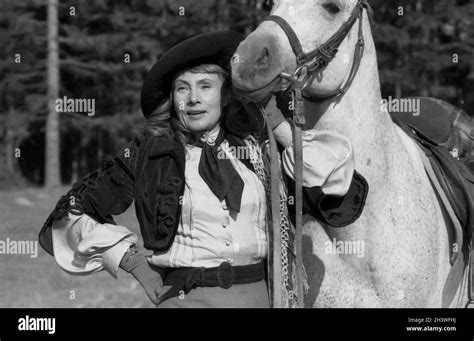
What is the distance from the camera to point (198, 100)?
11.4 feet

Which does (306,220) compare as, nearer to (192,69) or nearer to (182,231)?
(182,231)

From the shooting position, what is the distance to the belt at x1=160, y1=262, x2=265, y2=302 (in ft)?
10.9

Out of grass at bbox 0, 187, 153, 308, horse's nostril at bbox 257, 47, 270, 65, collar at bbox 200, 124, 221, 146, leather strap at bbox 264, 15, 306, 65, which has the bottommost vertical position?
grass at bbox 0, 187, 153, 308

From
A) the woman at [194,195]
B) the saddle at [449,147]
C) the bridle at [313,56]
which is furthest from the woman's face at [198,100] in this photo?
the saddle at [449,147]

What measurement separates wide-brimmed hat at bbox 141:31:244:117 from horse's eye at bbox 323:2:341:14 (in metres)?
0.45

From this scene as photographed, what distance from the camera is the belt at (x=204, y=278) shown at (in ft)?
10.9

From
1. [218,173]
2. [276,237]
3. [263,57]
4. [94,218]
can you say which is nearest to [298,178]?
[276,237]

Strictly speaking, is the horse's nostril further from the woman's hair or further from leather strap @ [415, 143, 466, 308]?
A: leather strap @ [415, 143, 466, 308]

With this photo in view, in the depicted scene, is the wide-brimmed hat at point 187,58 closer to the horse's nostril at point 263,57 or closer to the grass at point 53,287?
the horse's nostril at point 263,57

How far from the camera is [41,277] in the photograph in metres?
9.63

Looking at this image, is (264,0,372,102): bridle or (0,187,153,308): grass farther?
(0,187,153,308): grass

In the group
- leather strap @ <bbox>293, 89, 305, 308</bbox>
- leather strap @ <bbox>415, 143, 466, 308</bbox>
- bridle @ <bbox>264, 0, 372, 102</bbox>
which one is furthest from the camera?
leather strap @ <bbox>415, 143, 466, 308</bbox>

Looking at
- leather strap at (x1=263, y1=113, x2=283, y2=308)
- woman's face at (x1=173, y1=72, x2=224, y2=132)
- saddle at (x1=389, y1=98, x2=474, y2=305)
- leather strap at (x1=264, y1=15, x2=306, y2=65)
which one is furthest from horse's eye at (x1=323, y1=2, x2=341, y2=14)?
saddle at (x1=389, y1=98, x2=474, y2=305)
